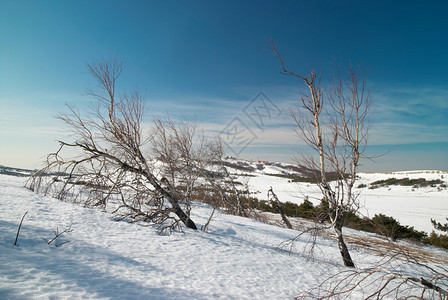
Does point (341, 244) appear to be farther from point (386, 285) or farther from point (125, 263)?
point (125, 263)

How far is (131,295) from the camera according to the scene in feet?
6.88

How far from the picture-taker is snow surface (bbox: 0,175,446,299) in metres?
2.02

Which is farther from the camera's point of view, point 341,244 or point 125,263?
point 341,244

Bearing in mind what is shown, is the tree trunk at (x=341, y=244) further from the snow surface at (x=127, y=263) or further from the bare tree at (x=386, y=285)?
the bare tree at (x=386, y=285)

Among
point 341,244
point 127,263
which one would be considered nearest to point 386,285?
point 341,244

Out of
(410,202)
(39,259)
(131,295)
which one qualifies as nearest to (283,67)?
(131,295)

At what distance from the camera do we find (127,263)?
9.37 feet

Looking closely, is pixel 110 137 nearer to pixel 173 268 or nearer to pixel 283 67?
pixel 173 268

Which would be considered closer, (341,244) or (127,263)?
(127,263)

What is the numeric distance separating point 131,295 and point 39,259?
1.21 m

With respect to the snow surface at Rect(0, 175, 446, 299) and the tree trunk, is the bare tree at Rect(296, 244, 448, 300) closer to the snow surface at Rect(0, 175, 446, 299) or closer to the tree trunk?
the snow surface at Rect(0, 175, 446, 299)

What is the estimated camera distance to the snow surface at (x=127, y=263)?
2021mm

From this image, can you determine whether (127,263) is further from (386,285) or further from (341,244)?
(341,244)

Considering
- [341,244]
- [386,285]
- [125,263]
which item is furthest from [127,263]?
[341,244]
